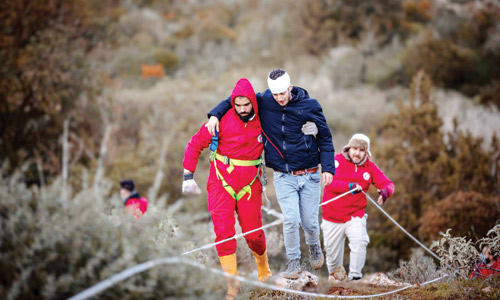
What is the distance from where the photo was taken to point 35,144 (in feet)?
63.8

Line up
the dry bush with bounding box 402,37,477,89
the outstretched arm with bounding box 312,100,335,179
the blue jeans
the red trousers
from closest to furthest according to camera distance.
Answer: the red trousers → the blue jeans → the outstretched arm with bounding box 312,100,335,179 → the dry bush with bounding box 402,37,477,89

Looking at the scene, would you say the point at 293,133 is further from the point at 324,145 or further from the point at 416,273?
the point at 416,273

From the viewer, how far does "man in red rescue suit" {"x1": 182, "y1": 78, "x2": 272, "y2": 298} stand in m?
5.36

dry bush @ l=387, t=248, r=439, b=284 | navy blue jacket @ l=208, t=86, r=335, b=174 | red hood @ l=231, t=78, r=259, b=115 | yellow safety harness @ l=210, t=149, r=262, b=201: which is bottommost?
dry bush @ l=387, t=248, r=439, b=284

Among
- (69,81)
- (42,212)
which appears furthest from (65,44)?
(42,212)

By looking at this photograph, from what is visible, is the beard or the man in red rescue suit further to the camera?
the beard

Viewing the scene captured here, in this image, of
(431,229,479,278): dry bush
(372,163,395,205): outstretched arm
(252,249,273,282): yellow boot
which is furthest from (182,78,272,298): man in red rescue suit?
(431,229,479,278): dry bush

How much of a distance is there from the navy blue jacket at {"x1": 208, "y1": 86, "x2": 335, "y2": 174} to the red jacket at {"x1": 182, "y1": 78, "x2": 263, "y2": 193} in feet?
0.55

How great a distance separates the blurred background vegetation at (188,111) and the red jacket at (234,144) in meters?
0.60

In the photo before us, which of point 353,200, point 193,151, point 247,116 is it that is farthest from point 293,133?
point 353,200

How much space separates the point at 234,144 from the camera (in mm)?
5496

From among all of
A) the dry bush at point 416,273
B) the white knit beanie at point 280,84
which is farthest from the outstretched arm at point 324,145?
the dry bush at point 416,273

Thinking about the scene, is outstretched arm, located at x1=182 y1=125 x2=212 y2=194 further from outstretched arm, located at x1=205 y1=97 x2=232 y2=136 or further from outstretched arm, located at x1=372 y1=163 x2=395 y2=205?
outstretched arm, located at x1=372 y1=163 x2=395 y2=205

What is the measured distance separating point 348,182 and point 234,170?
71.6 inches
